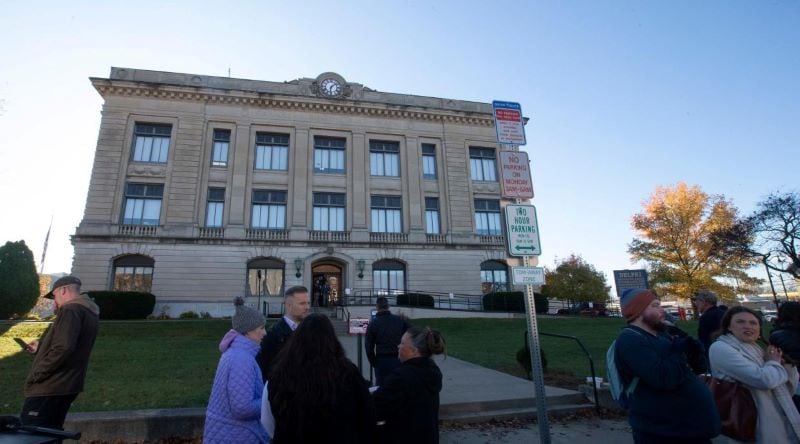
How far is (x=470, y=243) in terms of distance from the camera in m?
30.0

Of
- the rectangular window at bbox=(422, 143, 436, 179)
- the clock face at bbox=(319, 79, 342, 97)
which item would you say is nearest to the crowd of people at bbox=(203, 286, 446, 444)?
the rectangular window at bbox=(422, 143, 436, 179)

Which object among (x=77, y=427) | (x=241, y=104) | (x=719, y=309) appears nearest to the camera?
(x=77, y=427)

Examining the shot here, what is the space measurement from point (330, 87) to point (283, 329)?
96.9 feet

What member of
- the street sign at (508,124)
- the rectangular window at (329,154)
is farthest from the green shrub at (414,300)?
the street sign at (508,124)

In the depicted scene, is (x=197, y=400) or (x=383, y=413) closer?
(x=383, y=413)

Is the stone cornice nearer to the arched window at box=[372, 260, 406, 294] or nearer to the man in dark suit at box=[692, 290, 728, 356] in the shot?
the arched window at box=[372, 260, 406, 294]

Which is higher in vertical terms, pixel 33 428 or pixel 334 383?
pixel 334 383

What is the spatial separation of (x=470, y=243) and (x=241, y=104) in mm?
19838

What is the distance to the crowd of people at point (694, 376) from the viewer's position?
2.82m

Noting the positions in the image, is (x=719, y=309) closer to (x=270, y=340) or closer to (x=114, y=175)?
(x=270, y=340)

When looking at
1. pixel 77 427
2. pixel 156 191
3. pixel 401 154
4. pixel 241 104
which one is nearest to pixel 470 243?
pixel 401 154

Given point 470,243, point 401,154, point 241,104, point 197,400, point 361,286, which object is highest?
point 241,104

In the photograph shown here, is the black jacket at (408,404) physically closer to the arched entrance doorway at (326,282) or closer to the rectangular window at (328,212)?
the arched entrance doorway at (326,282)

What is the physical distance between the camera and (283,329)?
4.11m
